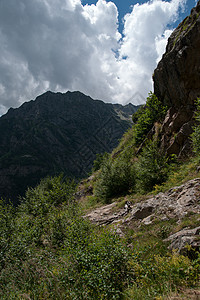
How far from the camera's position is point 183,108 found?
17844 millimetres

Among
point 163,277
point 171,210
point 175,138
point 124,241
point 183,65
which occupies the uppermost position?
point 183,65

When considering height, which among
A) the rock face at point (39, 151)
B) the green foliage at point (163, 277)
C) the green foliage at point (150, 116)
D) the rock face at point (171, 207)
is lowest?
the rock face at point (171, 207)

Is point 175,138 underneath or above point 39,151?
underneath

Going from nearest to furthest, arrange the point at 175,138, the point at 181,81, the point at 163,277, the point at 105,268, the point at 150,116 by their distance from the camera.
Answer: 1. the point at 163,277
2. the point at 105,268
3. the point at 175,138
4. the point at 181,81
5. the point at 150,116

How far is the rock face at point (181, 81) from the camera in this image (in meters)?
16.1

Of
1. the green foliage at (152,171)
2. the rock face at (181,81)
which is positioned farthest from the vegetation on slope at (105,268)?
the rock face at (181,81)

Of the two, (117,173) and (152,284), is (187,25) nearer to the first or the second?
(117,173)

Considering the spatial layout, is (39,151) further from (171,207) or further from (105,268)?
(105,268)

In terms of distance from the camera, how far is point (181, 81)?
698 inches

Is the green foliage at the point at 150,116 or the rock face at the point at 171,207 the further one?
the green foliage at the point at 150,116

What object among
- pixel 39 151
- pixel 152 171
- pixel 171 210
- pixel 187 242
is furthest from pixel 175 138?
pixel 39 151

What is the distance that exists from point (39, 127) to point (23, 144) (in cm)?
2781

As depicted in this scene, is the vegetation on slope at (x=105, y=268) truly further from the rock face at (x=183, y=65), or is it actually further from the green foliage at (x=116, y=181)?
the rock face at (x=183, y=65)

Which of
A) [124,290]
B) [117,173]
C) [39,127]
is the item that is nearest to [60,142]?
[39,127]
